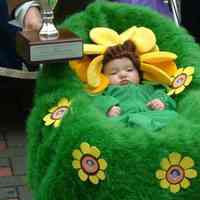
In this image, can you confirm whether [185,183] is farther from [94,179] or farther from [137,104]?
[137,104]

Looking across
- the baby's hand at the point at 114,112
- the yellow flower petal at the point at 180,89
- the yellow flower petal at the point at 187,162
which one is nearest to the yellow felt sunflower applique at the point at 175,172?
the yellow flower petal at the point at 187,162

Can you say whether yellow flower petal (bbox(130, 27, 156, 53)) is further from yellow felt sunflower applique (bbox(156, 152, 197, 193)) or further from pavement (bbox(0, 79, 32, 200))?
pavement (bbox(0, 79, 32, 200))

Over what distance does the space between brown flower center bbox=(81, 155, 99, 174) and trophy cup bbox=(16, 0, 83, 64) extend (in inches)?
17.3

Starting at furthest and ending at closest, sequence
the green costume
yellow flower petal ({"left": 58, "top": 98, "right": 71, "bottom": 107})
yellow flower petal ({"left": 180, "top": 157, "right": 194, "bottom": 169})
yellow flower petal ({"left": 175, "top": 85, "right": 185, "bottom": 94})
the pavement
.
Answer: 1. the pavement
2. yellow flower petal ({"left": 175, "top": 85, "right": 185, "bottom": 94})
3. yellow flower petal ({"left": 58, "top": 98, "right": 71, "bottom": 107})
4. the green costume
5. yellow flower petal ({"left": 180, "top": 157, "right": 194, "bottom": 169})

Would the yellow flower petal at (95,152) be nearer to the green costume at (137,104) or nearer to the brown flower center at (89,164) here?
the brown flower center at (89,164)

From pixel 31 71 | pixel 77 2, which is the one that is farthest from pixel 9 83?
pixel 77 2

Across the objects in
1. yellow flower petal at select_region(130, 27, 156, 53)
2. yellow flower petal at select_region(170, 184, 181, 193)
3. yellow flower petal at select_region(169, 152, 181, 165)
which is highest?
yellow flower petal at select_region(130, 27, 156, 53)

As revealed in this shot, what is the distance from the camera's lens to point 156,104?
2701 mm

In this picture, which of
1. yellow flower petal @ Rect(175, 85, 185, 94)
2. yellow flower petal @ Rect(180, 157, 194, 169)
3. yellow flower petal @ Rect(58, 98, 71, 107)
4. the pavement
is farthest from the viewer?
the pavement

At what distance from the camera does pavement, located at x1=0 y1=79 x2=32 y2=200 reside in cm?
349

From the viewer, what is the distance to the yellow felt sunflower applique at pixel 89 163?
2289 millimetres

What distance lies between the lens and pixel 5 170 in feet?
12.3

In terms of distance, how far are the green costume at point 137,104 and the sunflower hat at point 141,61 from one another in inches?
2.3

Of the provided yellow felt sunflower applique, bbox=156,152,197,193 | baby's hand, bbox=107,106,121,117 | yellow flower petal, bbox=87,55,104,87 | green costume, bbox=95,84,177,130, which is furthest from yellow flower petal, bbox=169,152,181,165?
yellow flower petal, bbox=87,55,104,87
